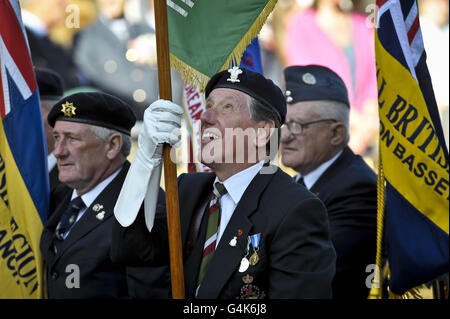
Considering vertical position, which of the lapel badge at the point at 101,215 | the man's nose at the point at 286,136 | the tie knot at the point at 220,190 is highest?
the man's nose at the point at 286,136

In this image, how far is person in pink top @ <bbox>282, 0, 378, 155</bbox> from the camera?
8.73m

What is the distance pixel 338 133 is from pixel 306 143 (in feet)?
0.78

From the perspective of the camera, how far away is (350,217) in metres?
4.51

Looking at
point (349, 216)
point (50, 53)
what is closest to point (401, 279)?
point (349, 216)

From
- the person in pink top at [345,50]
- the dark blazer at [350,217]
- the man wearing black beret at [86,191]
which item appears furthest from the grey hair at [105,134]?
the person in pink top at [345,50]

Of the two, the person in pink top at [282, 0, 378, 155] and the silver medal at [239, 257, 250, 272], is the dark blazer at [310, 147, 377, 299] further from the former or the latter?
the person in pink top at [282, 0, 378, 155]

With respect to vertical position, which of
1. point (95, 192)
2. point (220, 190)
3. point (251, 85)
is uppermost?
point (251, 85)

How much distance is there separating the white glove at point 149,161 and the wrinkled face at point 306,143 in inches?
75.0

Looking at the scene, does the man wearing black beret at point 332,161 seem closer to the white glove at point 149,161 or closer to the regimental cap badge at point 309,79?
the regimental cap badge at point 309,79

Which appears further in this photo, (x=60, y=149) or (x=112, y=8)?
(x=112, y=8)

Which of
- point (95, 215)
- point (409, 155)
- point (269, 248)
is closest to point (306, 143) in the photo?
point (409, 155)

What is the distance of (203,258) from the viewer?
336 centimetres

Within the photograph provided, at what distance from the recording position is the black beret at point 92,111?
4.34 m

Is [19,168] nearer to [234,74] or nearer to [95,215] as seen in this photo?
[95,215]
